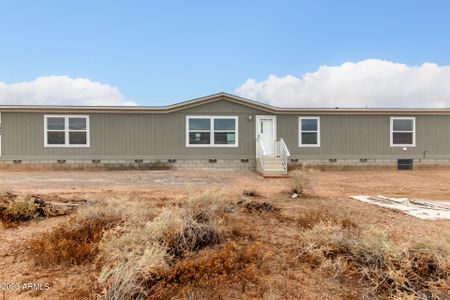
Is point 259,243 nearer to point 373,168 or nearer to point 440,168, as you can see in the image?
point 373,168

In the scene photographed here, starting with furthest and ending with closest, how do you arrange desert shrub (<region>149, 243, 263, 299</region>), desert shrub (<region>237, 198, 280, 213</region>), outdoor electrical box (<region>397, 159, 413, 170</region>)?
outdoor electrical box (<region>397, 159, 413, 170</region>) < desert shrub (<region>237, 198, 280, 213</region>) < desert shrub (<region>149, 243, 263, 299</region>)

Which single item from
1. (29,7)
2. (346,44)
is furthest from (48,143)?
(346,44)

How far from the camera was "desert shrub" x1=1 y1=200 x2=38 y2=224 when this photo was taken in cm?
430

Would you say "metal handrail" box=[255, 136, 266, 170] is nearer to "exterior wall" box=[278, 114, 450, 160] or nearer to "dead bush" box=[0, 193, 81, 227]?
"exterior wall" box=[278, 114, 450, 160]

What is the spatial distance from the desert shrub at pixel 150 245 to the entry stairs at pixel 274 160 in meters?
8.02

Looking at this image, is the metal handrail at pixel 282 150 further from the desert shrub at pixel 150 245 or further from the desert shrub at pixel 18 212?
the desert shrub at pixel 18 212

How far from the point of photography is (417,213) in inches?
214

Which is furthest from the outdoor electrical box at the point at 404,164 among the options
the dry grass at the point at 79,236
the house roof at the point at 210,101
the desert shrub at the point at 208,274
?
the dry grass at the point at 79,236

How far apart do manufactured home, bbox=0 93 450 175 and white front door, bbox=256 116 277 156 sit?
0.05 metres

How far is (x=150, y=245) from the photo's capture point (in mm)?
2832

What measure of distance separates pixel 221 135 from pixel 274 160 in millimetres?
2877

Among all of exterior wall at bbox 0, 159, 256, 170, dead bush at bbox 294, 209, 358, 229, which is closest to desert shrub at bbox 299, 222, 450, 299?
dead bush at bbox 294, 209, 358, 229

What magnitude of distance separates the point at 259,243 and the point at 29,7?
43.1 feet

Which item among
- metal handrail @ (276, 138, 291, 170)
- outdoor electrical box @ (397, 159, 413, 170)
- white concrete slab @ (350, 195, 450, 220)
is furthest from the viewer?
outdoor electrical box @ (397, 159, 413, 170)
